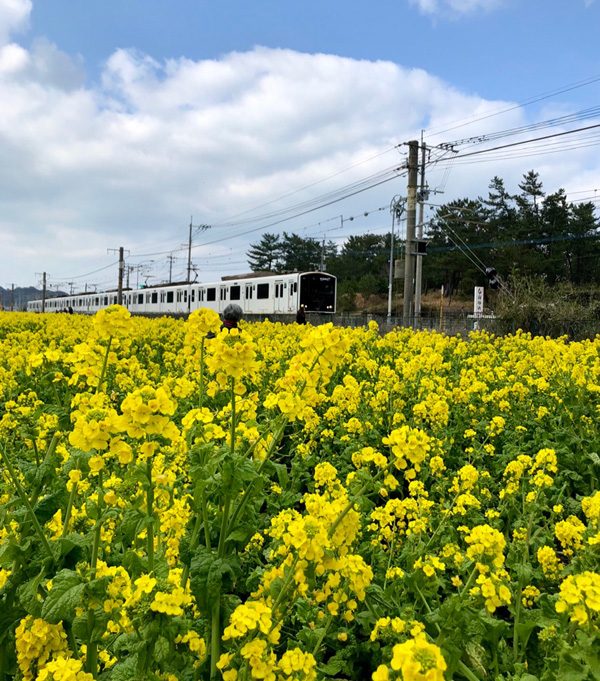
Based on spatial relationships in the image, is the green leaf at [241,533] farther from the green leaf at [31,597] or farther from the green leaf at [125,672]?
the green leaf at [31,597]

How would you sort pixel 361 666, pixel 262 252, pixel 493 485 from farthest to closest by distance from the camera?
pixel 262 252 → pixel 493 485 → pixel 361 666

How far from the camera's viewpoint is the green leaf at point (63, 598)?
128 centimetres

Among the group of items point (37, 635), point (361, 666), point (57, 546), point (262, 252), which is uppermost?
point (262, 252)

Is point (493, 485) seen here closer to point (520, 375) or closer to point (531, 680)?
point (531, 680)

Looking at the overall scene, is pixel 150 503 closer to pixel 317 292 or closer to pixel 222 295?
pixel 317 292

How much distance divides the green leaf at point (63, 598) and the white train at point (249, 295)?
2110 centimetres

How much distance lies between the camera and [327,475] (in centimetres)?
218

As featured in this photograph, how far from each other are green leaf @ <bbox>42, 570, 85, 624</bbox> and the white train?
21103 millimetres

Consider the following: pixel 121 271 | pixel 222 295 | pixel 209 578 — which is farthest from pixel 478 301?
pixel 121 271

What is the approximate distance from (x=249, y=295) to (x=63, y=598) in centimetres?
2553

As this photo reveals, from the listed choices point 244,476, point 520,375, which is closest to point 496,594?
point 244,476

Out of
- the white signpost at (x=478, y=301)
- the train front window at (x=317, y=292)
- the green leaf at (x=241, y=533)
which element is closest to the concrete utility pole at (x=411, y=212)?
the white signpost at (x=478, y=301)

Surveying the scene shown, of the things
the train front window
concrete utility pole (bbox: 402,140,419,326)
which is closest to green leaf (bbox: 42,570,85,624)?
concrete utility pole (bbox: 402,140,419,326)

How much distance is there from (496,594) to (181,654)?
0.94 m
